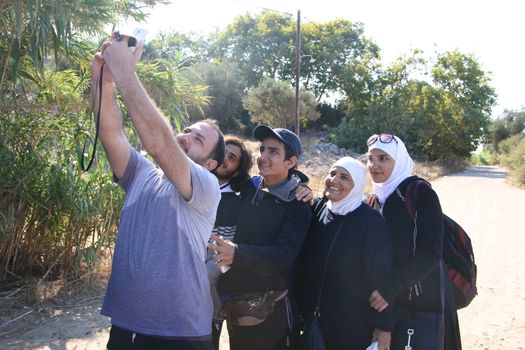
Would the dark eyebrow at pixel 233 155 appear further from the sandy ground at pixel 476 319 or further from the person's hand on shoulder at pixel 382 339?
the sandy ground at pixel 476 319

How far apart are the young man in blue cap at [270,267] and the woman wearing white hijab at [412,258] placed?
481 mm

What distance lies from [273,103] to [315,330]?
108 feet

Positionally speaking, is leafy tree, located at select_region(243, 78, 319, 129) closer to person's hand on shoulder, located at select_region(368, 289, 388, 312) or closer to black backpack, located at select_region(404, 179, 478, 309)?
black backpack, located at select_region(404, 179, 478, 309)

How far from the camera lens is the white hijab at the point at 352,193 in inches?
107

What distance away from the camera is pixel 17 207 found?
5.21m

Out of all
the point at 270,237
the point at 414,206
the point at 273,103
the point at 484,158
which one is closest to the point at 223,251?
the point at 270,237

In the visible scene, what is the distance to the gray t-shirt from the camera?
6.29ft

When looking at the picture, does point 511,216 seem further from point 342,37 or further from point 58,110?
point 342,37

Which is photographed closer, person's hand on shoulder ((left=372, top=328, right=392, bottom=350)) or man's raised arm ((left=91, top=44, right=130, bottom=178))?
man's raised arm ((left=91, top=44, right=130, bottom=178))

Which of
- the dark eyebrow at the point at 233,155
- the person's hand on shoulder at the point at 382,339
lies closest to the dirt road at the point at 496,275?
the person's hand on shoulder at the point at 382,339

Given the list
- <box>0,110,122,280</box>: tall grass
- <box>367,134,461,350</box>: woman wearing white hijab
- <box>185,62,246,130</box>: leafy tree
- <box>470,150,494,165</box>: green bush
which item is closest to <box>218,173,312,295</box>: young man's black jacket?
<box>367,134,461,350</box>: woman wearing white hijab

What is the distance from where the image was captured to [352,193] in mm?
2742

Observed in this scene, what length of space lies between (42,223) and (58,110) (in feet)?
4.02

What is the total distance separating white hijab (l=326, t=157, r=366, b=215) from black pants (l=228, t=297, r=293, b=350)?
0.56 m
